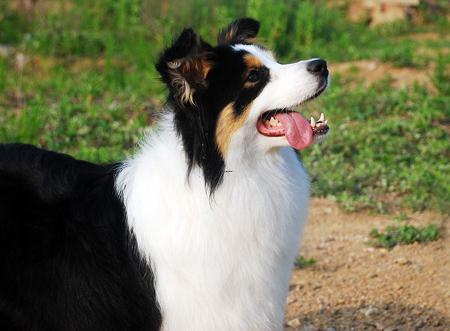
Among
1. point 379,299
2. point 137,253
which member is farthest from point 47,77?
point 137,253

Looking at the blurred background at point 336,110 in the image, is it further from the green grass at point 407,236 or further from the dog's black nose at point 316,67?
the dog's black nose at point 316,67

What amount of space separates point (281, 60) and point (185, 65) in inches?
247

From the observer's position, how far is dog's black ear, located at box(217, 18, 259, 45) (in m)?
3.95

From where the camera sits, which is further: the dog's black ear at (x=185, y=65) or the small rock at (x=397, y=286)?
the small rock at (x=397, y=286)

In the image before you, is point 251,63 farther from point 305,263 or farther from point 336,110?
point 336,110

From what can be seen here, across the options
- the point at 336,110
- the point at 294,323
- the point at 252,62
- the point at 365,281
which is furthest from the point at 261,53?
the point at 336,110

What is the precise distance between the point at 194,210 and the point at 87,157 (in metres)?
3.33

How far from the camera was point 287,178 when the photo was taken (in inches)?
146

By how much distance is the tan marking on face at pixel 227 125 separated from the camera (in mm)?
3541

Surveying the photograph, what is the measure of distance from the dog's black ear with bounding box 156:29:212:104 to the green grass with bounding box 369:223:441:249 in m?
2.65

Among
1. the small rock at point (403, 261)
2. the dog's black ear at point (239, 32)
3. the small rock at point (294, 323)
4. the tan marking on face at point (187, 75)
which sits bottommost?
the small rock at point (294, 323)

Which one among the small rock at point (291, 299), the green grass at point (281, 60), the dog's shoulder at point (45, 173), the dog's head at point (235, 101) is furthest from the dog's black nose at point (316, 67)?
the green grass at point (281, 60)

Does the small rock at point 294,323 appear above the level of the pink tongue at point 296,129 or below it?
below

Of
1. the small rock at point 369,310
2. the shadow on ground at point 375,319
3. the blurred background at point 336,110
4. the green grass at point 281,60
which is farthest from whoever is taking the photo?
the green grass at point 281,60
